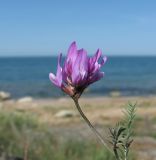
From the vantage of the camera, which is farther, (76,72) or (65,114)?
(65,114)

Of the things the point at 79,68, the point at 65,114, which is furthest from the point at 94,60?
the point at 65,114

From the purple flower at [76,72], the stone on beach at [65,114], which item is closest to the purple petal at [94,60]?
the purple flower at [76,72]

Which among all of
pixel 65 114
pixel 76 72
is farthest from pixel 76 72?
pixel 65 114

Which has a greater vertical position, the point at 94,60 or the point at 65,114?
→ the point at 94,60

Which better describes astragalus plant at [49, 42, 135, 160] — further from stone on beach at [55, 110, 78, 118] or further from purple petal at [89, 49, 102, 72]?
stone on beach at [55, 110, 78, 118]

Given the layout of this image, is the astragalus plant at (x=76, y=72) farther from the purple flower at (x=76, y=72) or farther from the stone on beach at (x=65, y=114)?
the stone on beach at (x=65, y=114)

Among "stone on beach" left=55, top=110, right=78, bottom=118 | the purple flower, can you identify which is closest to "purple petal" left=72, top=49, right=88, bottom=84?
the purple flower

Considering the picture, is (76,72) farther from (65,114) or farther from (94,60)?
(65,114)

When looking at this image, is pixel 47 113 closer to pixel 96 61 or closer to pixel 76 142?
pixel 76 142
